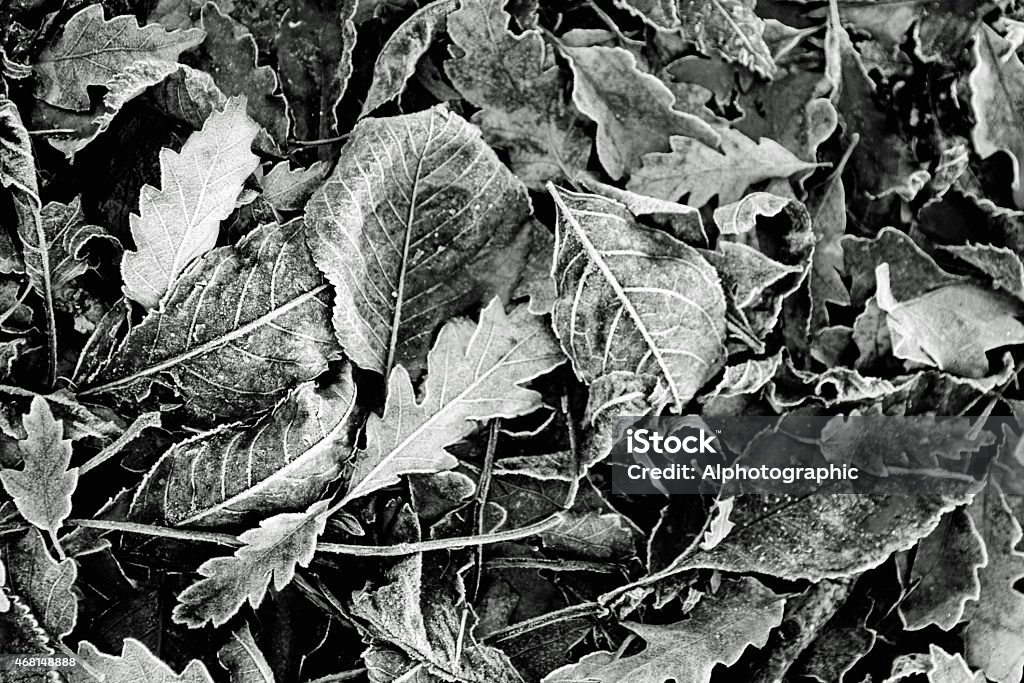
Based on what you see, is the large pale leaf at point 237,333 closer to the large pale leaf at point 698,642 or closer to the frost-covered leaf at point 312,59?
the frost-covered leaf at point 312,59

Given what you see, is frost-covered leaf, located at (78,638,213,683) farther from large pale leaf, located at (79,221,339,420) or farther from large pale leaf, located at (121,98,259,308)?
large pale leaf, located at (121,98,259,308)

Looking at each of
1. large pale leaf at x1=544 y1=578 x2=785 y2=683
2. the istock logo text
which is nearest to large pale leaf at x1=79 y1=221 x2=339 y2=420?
the istock logo text

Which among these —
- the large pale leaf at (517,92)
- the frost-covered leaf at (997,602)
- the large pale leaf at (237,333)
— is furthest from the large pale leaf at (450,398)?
the frost-covered leaf at (997,602)

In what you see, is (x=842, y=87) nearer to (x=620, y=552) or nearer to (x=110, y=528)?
(x=620, y=552)

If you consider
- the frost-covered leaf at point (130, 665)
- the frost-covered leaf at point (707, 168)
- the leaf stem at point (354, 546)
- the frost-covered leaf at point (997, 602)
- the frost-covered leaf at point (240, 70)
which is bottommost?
the frost-covered leaf at point (997, 602)

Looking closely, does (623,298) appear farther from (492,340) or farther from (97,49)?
(97,49)

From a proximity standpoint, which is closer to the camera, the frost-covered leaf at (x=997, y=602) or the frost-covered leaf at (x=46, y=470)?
the frost-covered leaf at (x=46, y=470)

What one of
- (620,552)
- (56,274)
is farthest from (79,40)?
(620,552)
